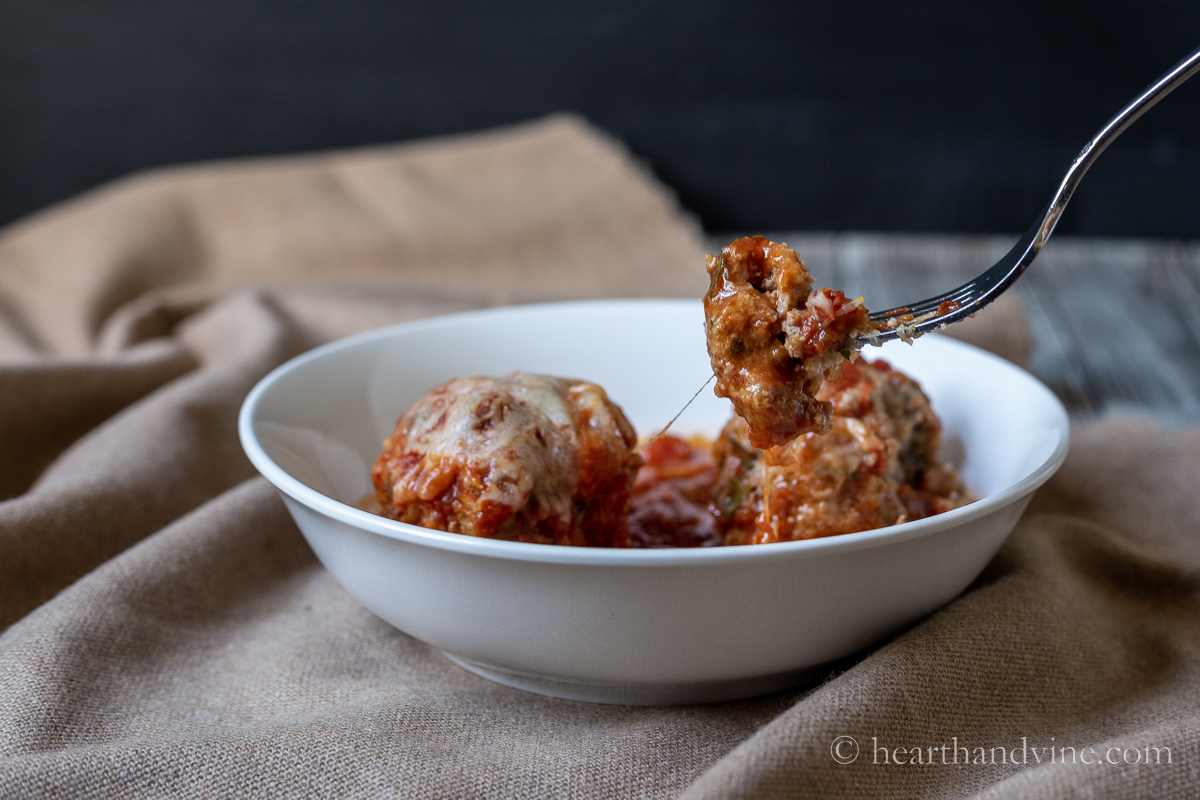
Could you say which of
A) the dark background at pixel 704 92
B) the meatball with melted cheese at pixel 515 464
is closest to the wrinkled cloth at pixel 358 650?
the meatball with melted cheese at pixel 515 464

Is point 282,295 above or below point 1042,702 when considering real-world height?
below

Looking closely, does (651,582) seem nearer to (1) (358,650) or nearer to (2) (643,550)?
(2) (643,550)

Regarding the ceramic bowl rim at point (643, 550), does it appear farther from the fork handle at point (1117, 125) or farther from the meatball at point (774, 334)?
the fork handle at point (1117, 125)

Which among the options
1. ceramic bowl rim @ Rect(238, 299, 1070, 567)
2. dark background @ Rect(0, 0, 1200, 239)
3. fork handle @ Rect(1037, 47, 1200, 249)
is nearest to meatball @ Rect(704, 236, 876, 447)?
ceramic bowl rim @ Rect(238, 299, 1070, 567)

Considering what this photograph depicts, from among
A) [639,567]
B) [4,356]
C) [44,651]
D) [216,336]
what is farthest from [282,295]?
[639,567]

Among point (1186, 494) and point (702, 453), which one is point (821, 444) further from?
point (1186, 494)

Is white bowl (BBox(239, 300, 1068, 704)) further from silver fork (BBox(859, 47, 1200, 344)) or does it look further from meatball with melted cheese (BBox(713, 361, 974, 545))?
silver fork (BBox(859, 47, 1200, 344))
